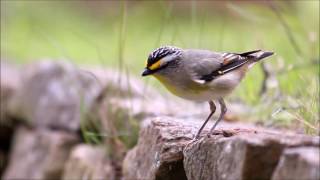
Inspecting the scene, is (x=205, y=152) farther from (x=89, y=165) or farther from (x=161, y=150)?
(x=89, y=165)

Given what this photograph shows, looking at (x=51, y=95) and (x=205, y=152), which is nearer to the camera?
(x=205, y=152)

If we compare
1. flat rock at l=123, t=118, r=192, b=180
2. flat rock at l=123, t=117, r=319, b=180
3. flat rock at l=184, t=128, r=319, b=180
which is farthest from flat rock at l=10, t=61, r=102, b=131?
flat rock at l=184, t=128, r=319, b=180

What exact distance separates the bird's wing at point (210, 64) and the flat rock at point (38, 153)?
102 inches

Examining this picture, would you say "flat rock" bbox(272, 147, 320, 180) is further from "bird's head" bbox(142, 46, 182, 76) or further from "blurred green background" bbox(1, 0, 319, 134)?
"bird's head" bbox(142, 46, 182, 76)

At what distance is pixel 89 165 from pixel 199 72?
1.80 metres

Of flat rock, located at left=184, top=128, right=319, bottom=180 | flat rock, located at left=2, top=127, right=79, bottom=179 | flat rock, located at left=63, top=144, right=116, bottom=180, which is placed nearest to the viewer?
flat rock, located at left=184, top=128, right=319, bottom=180

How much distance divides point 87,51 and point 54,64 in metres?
2.39

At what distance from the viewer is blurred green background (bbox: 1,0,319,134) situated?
16.5 ft

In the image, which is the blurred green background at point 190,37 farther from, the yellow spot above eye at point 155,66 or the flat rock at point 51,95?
the yellow spot above eye at point 155,66

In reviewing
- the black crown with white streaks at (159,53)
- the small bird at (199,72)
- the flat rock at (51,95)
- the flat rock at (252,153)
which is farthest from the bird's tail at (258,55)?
the flat rock at (51,95)

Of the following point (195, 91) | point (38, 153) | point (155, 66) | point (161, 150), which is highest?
point (155, 66)

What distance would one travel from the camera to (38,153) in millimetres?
6676

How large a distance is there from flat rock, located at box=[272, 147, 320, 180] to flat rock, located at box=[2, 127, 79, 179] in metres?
3.80

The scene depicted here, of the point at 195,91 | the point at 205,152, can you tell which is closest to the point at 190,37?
the point at 195,91
